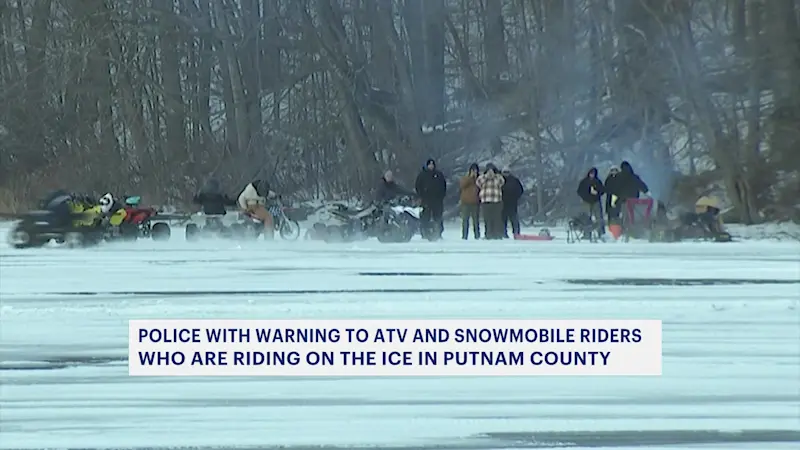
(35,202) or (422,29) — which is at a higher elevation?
(422,29)

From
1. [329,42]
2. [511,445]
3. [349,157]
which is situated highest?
[329,42]

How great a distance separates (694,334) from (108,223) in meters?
A: 17.1

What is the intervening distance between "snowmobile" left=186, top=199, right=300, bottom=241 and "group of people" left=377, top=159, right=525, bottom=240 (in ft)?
6.12

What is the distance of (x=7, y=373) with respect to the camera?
10.8 m

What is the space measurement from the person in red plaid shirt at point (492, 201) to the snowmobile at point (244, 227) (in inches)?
150

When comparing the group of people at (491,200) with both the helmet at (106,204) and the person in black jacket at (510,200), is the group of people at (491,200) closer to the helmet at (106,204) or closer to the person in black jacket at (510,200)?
the person in black jacket at (510,200)

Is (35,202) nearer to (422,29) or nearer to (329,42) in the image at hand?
(329,42)

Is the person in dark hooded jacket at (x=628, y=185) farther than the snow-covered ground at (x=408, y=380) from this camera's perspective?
Yes

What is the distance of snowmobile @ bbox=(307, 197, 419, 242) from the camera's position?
2762 centimetres

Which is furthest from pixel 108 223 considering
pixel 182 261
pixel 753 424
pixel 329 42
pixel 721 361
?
pixel 753 424

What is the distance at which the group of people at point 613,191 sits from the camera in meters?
28.0

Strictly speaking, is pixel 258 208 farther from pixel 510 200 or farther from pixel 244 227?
pixel 510 200

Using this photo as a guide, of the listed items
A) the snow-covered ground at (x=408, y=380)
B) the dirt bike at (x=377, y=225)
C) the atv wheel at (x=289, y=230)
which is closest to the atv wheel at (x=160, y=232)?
the atv wheel at (x=289, y=230)

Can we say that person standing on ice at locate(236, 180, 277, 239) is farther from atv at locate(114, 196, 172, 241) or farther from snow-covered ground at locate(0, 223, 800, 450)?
snow-covered ground at locate(0, 223, 800, 450)
